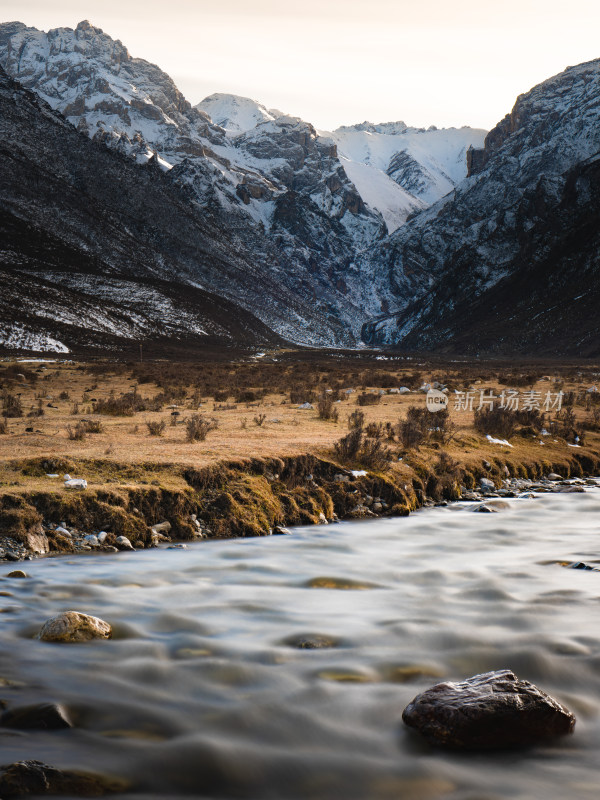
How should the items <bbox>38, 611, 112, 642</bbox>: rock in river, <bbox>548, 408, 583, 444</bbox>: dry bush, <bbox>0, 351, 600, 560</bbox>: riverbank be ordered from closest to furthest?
<bbox>38, 611, 112, 642</bbox>: rock in river < <bbox>0, 351, 600, 560</bbox>: riverbank < <bbox>548, 408, 583, 444</bbox>: dry bush

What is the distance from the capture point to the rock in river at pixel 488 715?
5855 millimetres

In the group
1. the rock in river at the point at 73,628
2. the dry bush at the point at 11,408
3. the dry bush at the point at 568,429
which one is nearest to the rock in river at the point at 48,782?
the rock in river at the point at 73,628

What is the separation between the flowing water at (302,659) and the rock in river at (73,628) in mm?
209

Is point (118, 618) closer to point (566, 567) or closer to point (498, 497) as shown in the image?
point (566, 567)

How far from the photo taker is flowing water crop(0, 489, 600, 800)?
18.1ft

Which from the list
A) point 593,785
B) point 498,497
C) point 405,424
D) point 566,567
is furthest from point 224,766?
point 405,424

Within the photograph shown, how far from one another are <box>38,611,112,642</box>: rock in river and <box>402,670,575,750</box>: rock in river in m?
3.78

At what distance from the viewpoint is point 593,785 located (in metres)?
5.38

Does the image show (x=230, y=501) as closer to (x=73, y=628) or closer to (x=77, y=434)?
(x=77, y=434)

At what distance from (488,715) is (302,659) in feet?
8.01

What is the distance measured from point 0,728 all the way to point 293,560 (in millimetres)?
6484

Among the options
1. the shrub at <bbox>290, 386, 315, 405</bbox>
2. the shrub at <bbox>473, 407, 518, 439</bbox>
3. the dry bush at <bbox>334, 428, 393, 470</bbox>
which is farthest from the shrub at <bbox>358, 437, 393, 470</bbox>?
the shrub at <bbox>290, 386, 315, 405</bbox>

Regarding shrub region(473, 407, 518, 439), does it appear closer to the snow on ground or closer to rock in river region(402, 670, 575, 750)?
rock in river region(402, 670, 575, 750)

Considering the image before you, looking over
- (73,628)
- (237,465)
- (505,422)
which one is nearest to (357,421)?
(505,422)
